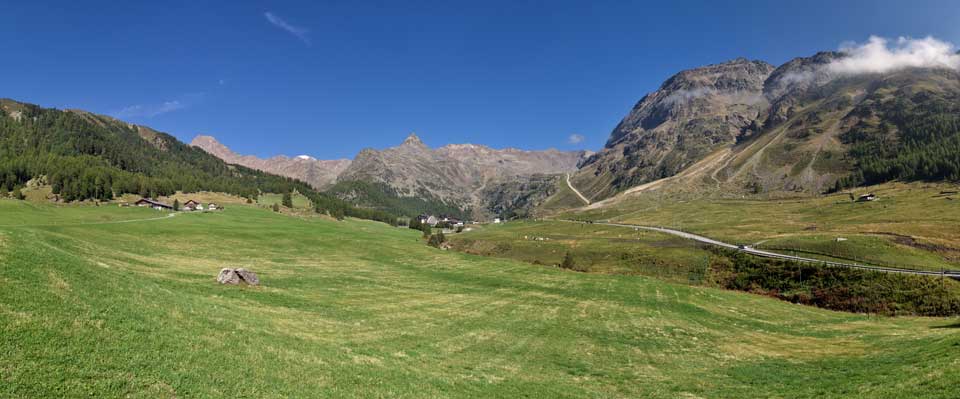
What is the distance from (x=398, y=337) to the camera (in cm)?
3366

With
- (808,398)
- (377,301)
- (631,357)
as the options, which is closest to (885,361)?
(808,398)

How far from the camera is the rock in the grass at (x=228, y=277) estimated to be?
40.8m

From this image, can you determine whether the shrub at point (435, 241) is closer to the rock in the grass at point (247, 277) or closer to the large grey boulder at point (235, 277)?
the rock in the grass at point (247, 277)

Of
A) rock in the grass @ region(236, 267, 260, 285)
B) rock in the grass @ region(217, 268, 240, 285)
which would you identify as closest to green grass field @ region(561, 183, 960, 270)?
rock in the grass @ region(236, 267, 260, 285)

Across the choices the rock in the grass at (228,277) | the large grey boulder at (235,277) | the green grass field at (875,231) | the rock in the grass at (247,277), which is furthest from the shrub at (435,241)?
the rock in the grass at (228,277)

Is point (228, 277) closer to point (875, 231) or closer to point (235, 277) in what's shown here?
point (235, 277)

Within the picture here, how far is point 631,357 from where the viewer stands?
35406 mm

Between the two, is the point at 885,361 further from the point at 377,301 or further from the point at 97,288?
the point at 97,288

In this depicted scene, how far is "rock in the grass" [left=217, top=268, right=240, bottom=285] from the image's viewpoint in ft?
134

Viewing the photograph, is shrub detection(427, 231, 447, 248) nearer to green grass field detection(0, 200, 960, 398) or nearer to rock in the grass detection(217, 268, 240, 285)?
green grass field detection(0, 200, 960, 398)

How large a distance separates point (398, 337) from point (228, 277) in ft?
63.7

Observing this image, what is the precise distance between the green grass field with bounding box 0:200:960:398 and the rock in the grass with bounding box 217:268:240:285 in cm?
161

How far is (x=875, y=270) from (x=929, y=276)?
6982 millimetres

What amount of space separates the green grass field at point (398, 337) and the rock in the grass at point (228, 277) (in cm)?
161
